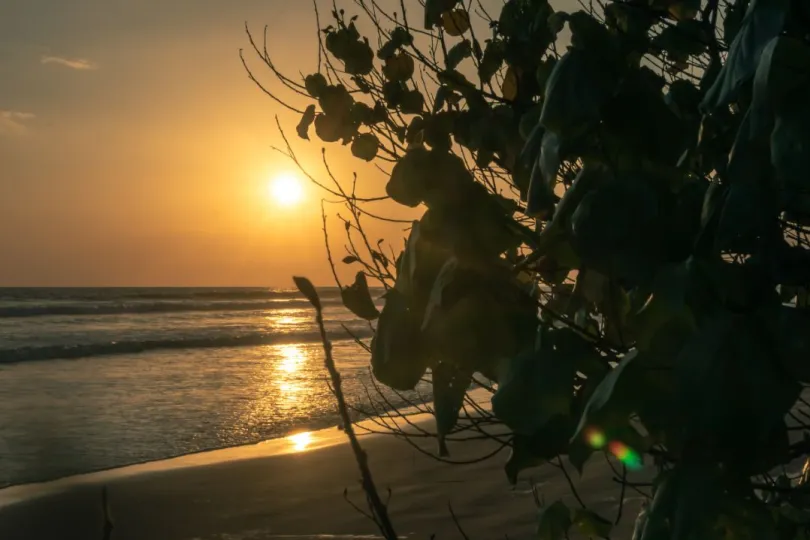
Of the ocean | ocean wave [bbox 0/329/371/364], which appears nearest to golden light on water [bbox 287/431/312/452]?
the ocean

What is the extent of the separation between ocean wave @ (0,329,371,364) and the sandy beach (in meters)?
14.3

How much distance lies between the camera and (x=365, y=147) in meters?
2.05

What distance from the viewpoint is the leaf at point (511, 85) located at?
1.81 meters

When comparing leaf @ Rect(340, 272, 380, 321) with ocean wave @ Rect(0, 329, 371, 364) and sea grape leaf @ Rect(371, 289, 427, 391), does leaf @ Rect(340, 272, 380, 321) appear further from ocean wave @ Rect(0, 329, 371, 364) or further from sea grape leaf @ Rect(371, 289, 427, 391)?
ocean wave @ Rect(0, 329, 371, 364)

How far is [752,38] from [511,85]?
1121 millimetres

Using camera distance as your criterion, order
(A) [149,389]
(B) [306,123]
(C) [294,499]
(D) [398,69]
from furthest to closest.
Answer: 1. (A) [149,389]
2. (C) [294,499]
3. (D) [398,69]
4. (B) [306,123]

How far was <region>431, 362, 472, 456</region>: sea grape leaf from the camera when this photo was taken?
0.96 metres

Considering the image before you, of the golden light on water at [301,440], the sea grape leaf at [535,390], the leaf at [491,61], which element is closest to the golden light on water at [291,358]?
the golden light on water at [301,440]

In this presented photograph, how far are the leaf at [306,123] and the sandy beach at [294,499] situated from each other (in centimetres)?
436

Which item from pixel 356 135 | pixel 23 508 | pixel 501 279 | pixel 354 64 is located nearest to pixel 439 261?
pixel 501 279

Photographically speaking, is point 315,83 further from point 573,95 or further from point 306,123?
point 573,95

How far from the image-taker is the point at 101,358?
21438 mm

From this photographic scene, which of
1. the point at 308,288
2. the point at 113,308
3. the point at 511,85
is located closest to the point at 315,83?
the point at 511,85

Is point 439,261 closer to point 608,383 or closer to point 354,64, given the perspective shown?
point 608,383
